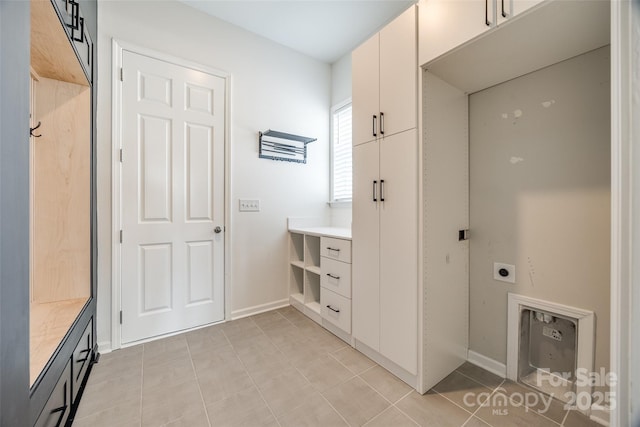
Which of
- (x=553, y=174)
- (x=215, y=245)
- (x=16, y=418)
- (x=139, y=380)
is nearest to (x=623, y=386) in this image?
(x=553, y=174)

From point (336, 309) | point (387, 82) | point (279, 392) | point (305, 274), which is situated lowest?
point (279, 392)

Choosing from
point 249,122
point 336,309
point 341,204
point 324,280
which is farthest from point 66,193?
point 341,204

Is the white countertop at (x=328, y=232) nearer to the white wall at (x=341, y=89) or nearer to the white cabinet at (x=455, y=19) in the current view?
the white wall at (x=341, y=89)

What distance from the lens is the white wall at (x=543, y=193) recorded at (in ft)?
4.24

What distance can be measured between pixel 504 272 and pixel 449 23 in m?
1.49

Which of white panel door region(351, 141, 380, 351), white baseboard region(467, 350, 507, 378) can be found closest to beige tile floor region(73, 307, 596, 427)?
white baseboard region(467, 350, 507, 378)

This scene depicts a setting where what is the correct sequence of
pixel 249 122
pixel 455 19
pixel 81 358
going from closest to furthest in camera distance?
pixel 455 19
pixel 81 358
pixel 249 122

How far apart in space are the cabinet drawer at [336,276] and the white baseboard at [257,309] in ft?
2.49

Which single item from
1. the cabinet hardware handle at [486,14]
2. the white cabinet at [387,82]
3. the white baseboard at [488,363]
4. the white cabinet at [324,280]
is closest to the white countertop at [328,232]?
the white cabinet at [324,280]

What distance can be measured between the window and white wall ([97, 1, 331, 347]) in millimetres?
100

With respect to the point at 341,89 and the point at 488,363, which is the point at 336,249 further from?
the point at 341,89

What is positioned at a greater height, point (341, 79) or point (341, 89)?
point (341, 79)

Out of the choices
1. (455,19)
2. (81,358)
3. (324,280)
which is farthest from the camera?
(324,280)

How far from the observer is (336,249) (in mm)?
2105
